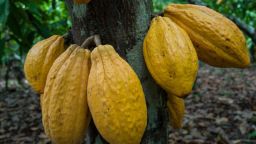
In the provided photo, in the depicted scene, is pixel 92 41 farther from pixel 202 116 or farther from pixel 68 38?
pixel 202 116

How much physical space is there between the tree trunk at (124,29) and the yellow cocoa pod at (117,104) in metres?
0.15

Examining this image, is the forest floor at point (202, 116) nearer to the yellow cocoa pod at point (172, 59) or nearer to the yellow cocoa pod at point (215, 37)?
the yellow cocoa pod at point (215, 37)

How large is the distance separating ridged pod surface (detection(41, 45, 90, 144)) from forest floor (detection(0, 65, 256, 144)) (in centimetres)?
251

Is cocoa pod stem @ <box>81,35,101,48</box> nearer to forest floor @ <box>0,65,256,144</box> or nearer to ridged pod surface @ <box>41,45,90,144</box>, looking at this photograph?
ridged pod surface @ <box>41,45,90,144</box>

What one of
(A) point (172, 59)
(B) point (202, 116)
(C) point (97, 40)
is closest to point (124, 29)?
(C) point (97, 40)

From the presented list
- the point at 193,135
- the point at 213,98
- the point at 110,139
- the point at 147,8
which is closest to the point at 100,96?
the point at 110,139

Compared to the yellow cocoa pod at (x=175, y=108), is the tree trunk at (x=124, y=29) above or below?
above

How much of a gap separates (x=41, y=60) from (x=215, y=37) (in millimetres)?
506

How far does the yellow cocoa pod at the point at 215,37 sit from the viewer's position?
1.09 metres

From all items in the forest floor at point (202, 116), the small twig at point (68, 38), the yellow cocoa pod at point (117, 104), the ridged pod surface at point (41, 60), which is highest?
the small twig at point (68, 38)

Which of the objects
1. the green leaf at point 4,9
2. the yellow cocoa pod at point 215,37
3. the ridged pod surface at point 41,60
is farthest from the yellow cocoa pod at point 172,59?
the green leaf at point 4,9

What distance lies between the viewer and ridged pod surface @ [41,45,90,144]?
99 cm

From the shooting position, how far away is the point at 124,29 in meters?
1.13

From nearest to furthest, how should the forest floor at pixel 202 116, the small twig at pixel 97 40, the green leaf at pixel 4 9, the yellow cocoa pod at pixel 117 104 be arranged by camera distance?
the yellow cocoa pod at pixel 117 104, the small twig at pixel 97 40, the green leaf at pixel 4 9, the forest floor at pixel 202 116
